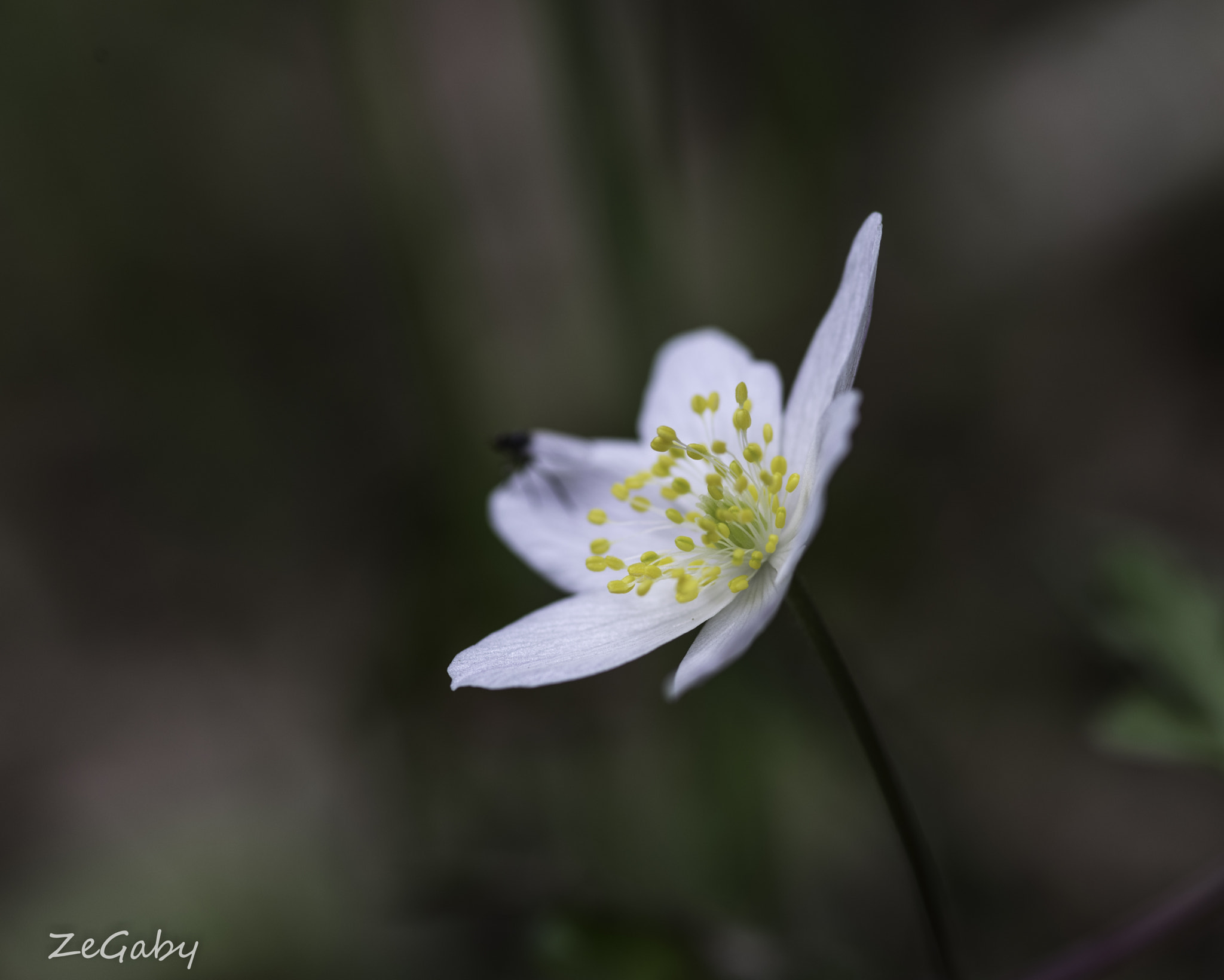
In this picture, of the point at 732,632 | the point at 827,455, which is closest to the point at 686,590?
the point at 732,632

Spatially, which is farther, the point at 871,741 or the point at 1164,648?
the point at 1164,648

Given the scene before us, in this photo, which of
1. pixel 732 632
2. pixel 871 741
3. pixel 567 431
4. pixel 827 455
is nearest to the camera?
pixel 827 455

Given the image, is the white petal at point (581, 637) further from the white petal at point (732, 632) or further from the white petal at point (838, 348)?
the white petal at point (838, 348)

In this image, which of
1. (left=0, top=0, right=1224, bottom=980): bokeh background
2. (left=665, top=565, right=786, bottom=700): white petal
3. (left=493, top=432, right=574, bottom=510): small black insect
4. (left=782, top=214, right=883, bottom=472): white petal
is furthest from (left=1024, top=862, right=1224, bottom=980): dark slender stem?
(left=493, top=432, right=574, bottom=510): small black insect

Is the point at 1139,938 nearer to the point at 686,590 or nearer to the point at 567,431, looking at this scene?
the point at 686,590

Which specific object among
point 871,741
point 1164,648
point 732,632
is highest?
point 732,632

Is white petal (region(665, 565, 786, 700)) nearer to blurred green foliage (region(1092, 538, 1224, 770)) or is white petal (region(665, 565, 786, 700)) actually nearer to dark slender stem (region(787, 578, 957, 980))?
dark slender stem (region(787, 578, 957, 980))
